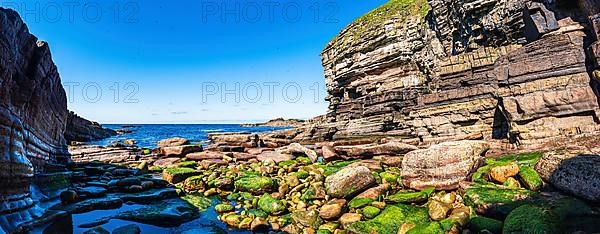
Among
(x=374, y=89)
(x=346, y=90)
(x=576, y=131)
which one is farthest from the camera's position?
(x=346, y=90)

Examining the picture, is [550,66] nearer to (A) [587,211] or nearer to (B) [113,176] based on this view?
(A) [587,211]

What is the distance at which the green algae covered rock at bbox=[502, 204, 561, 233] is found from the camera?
17.3 ft

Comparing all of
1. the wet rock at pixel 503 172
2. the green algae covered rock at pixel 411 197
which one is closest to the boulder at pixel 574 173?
the wet rock at pixel 503 172

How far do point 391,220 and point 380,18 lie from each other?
158ft

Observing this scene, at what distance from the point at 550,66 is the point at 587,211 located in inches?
281

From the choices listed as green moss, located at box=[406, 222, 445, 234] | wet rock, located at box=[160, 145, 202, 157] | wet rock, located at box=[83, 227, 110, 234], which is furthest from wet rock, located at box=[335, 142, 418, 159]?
wet rock, located at box=[83, 227, 110, 234]

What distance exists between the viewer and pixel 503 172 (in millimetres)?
8539

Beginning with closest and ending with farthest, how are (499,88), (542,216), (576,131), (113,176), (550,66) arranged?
(542,216)
(576,131)
(550,66)
(499,88)
(113,176)

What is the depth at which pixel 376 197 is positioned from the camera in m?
9.02

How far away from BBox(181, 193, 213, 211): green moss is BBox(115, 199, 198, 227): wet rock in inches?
10.0

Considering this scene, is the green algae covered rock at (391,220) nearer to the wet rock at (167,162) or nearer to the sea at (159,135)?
the wet rock at (167,162)

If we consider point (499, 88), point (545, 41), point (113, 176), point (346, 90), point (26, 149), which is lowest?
point (113, 176)

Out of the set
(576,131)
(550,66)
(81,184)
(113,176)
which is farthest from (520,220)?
(113,176)

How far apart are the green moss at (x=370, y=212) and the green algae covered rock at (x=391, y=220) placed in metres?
0.15
